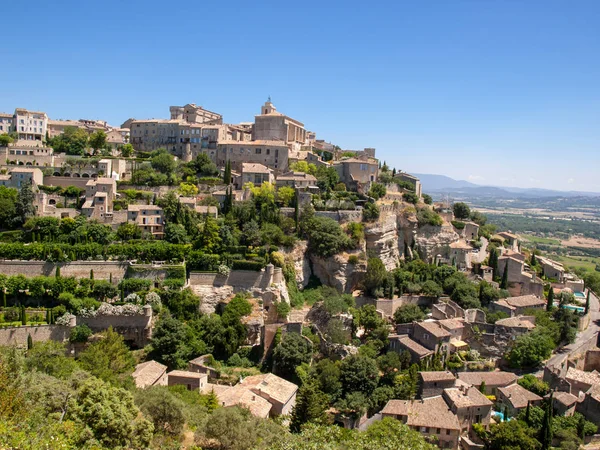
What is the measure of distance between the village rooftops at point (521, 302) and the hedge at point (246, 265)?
64.6ft

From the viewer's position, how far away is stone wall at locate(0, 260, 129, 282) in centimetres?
3503

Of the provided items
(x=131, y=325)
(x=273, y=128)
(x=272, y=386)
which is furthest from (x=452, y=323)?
(x=273, y=128)

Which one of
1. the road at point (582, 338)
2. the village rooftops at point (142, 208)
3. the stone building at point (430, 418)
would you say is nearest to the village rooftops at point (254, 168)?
the village rooftops at point (142, 208)

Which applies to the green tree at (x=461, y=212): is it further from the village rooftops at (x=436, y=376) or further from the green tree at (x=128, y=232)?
the green tree at (x=128, y=232)

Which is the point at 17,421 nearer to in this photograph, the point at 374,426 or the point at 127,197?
the point at 374,426

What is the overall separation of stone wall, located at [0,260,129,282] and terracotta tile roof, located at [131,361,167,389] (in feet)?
27.1

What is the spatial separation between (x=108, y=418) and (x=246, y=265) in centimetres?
2046

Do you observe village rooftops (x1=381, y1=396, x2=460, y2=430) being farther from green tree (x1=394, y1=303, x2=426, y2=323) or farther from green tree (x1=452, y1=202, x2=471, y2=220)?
green tree (x1=452, y1=202, x2=471, y2=220)

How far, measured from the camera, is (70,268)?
35.7 meters

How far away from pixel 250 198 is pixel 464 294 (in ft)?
67.7

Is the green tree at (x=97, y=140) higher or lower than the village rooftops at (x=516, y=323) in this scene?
higher

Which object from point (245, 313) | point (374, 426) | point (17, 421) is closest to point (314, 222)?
point (245, 313)

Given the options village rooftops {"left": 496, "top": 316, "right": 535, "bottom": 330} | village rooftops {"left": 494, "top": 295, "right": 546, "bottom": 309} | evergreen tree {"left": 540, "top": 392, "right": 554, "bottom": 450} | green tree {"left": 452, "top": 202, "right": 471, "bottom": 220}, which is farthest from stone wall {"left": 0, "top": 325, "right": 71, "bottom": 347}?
green tree {"left": 452, "top": 202, "right": 471, "bottom": 220}

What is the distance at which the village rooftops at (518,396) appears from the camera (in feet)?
103
